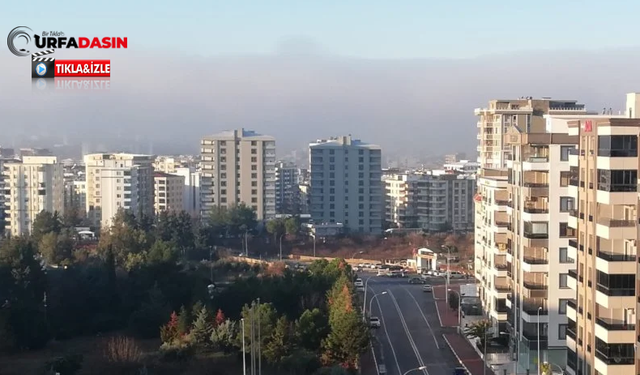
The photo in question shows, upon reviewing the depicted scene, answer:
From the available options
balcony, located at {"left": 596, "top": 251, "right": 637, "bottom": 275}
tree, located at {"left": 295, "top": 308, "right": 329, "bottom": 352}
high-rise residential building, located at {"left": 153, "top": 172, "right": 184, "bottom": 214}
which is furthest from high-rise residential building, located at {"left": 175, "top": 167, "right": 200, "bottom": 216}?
balcony, located at {"left": 596, "top": 251, "right": 637, "bottom": 275}

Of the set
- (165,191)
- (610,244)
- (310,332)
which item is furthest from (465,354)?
(165,191)

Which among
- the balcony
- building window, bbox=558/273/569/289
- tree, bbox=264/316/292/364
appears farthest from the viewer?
tree, bbox=264/316/292/364

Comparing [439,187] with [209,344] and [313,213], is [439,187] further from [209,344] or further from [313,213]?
[209,344]

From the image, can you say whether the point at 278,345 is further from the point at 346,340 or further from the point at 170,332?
the point at 170,332

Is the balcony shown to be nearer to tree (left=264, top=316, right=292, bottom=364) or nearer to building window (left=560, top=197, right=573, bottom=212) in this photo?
building window (left=560, top=197, right=573, bottom=212)

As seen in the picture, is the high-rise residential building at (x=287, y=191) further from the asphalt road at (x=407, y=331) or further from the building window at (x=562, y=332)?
the building window at (x=562, y=332)

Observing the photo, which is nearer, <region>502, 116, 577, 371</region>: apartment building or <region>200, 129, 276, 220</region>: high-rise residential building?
<region>502, 116, 577, 371</region>: apartment building

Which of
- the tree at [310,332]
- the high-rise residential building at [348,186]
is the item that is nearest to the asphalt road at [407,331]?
the tree at [310,332]
